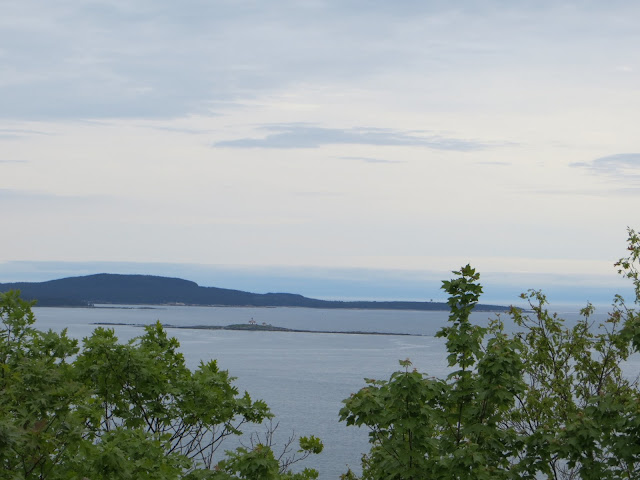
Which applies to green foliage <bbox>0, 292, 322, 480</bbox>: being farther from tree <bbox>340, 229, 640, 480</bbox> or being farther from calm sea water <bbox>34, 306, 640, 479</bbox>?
calm sea water <bbox>34, 306, 640, 479</bbox>

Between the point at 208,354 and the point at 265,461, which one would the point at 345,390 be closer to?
the point at 208,354

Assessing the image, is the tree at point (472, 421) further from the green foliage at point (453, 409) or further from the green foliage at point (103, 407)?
the green foliage at point (103, 407)

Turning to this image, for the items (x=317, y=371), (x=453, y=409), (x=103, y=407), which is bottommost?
(x=317, y=371)

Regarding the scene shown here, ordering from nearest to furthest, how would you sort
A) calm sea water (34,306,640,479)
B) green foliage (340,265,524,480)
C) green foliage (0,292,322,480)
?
green foliage (0,292,322,480)
green foliage (340,265,524,480)
calm sea water (34,306,640,479)

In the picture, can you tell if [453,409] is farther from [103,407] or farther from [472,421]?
[103,407]

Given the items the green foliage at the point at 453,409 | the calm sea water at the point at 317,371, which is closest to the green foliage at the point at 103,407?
the green foliage at the point at 453,409

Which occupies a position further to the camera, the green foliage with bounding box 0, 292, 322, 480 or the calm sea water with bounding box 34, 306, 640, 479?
the calm sea water with bounding box 34, 306, 640, 479

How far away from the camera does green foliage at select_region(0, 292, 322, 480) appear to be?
27.6 ft

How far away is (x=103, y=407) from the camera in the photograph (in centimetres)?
1480

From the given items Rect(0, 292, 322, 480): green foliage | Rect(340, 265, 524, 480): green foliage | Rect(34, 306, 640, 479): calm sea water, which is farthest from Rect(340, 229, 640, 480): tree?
Rect(34, 306, 640, 479): calm sea water

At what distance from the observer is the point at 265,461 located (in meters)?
10.9

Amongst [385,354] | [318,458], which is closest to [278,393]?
[318,458]

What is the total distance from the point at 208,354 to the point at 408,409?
125719 millimetres

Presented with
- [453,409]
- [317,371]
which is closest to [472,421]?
[453,409]
